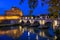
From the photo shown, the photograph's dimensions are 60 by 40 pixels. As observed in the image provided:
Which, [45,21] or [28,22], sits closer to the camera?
[45,21]

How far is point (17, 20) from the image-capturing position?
41.0 metres

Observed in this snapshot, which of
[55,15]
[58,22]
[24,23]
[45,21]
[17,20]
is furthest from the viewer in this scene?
[17,20]

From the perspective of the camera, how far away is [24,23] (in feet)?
126

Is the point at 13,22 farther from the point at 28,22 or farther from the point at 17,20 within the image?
the point at 28,22

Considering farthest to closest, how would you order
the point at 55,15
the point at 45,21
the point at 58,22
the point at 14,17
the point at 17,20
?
1. the point at 14,17
2. the point at 17,20
3. the point at 45,21
4. the point at 58,22
5. the point at 55,15

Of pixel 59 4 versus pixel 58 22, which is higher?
pixel 59 4

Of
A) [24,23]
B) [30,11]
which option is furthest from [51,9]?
[24,23]

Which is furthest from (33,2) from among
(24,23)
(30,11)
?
(24,23)

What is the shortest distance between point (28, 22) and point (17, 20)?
183 inches

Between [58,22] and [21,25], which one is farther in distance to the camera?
[21,25]

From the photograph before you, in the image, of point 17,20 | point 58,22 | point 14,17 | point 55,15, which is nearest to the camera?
point 55,15

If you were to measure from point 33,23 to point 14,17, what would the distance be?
960cm

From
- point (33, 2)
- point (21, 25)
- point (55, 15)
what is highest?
point (33, 2)

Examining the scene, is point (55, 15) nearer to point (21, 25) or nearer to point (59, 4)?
point (59, 4)
